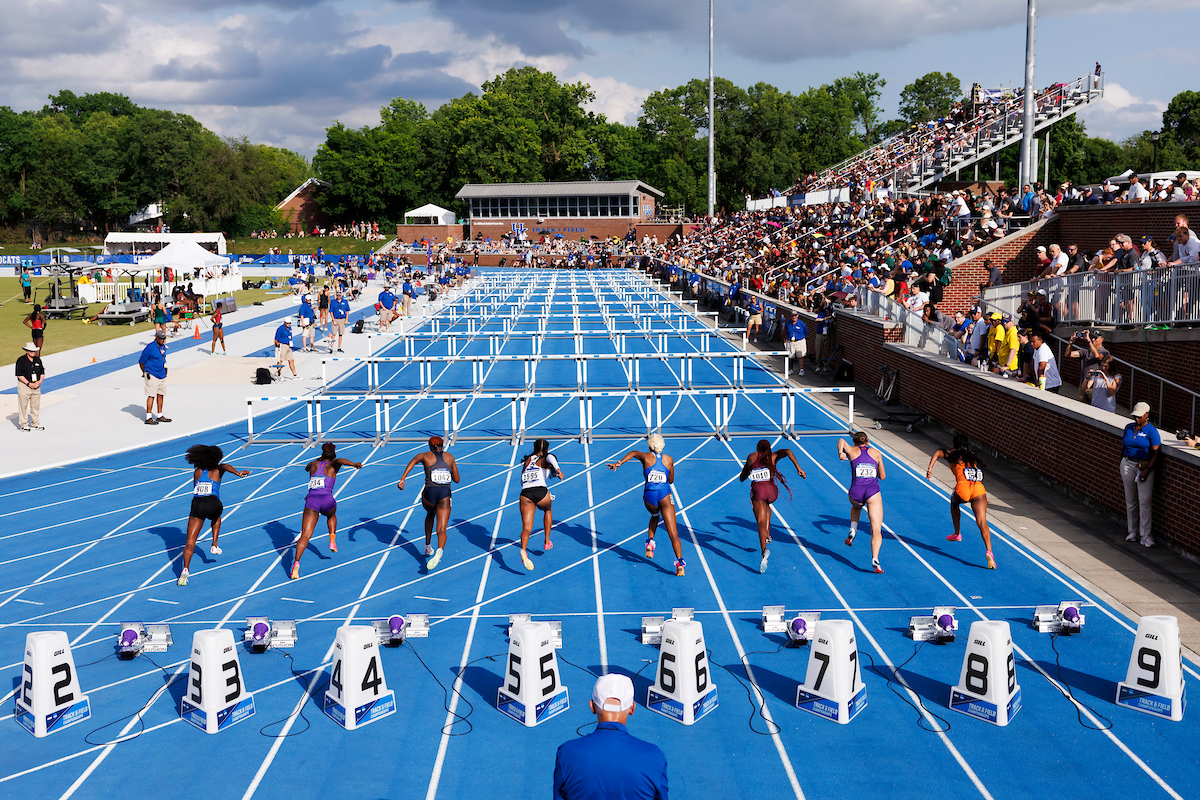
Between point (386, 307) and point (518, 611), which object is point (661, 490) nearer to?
point (518, 611)

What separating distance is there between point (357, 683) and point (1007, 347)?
13817 mm

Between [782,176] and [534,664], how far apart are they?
95612 millimetres

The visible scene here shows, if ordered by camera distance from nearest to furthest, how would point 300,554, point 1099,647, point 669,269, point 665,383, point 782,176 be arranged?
point 1099,647, point 300,554, point 665,383, point 669,269, point 782,176

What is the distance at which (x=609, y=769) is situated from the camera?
15.2 ft

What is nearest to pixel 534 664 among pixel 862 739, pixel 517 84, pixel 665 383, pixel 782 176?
pixel 862 739

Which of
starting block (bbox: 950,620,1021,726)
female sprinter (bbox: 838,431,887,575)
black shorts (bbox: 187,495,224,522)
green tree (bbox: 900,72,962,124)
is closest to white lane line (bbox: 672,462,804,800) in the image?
starting block (bbox: 950,620,1021,726)

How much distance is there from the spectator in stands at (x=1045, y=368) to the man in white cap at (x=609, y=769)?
1347 cm

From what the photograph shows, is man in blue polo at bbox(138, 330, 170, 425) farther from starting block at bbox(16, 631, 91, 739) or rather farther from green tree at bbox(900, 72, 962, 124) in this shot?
Answer: green tree at bbox(900, 72, 962, 124)

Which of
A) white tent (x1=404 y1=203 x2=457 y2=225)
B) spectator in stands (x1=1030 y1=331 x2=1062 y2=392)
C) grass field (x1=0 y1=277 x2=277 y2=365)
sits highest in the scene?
white tent (x1=404 y1=203 x2=457 y2=225)

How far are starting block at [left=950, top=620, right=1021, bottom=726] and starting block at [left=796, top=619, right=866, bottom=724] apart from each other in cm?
88

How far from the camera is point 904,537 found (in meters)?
12.9

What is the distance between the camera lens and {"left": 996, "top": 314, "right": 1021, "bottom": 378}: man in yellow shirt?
17.3 metres

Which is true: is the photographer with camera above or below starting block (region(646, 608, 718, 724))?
above

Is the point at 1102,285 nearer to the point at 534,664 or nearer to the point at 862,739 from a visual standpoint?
the point at 862,739
